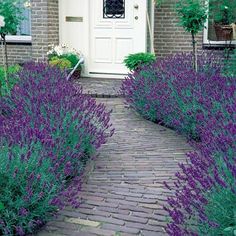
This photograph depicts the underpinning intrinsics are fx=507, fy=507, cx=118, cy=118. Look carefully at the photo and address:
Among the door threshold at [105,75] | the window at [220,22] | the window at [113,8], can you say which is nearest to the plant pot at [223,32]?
the window at [220,22]

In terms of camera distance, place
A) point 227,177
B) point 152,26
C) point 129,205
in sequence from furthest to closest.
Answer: point 152,26
point 129,205
point 227,177

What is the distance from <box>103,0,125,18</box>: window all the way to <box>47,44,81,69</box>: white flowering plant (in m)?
1.00

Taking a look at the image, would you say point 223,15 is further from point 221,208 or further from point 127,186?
point 221,208

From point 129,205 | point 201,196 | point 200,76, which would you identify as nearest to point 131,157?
point 129,205

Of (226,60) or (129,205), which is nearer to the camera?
(129,205)

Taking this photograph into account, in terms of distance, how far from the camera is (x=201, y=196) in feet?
10.1

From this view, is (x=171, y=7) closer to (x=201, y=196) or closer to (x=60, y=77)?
(x=60, y=77)

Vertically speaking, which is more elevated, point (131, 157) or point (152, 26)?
point (152, 26)

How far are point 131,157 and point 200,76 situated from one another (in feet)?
6.06

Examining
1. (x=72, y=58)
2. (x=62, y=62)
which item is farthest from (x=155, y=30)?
(x=62, y=62)

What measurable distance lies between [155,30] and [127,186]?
21.1 feet

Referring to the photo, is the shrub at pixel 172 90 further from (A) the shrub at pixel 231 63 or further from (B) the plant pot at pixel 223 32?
(B) the plant pot at pixel 223 32

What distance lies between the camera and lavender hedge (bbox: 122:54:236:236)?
2902mm

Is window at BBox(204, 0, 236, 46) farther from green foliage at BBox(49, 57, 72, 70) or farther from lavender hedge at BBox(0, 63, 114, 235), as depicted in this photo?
lavender hedge at BBox(0, 63, 114, 235)
